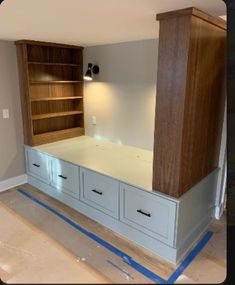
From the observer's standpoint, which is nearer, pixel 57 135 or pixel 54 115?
pixel 54 115

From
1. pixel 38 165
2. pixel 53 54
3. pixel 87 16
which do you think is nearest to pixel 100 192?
pixel 38 165

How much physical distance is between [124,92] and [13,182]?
71.0 inches

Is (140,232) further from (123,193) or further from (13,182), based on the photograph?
(13,182)

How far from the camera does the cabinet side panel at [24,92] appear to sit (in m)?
2.69

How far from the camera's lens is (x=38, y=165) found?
2863 mm

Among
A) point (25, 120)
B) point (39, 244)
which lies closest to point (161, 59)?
point (39, 244)

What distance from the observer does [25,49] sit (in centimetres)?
264

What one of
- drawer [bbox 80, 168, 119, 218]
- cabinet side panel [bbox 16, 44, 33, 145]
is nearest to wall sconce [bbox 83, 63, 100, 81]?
cabinet side panel [bbox 16, 44, 33, 145]

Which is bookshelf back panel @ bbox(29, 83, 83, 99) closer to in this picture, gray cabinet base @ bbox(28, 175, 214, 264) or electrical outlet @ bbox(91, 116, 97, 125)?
electrical outlet @ bbox(91, 116, 97, 125)

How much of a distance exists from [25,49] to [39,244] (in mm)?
2526

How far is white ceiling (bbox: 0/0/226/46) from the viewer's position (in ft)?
3.99

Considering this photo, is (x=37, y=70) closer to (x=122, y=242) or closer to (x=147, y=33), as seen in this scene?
(x=147, y=33)

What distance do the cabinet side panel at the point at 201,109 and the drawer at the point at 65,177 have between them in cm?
119

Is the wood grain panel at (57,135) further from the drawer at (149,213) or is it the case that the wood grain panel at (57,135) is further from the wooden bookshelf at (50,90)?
the drawer at (149,213)
